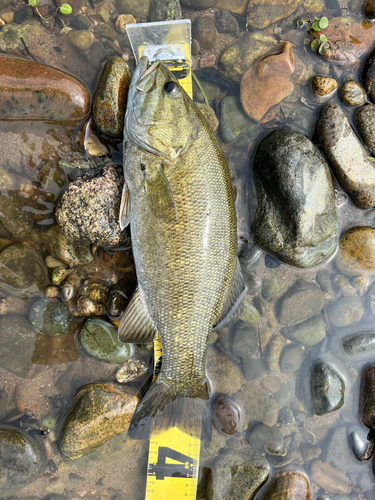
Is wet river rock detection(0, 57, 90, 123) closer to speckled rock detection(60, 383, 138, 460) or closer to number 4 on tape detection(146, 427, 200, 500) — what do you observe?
→ speckled rock detection(60, 383, 138, 460)

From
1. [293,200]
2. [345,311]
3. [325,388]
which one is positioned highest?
[293,200]

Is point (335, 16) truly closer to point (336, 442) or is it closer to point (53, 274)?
point (53, 274)

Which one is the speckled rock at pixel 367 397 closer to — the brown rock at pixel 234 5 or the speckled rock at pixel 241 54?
the speckled rock at pixel 241 54

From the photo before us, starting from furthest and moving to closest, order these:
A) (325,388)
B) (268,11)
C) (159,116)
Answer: (268,11) → (325,388) → (159,116)

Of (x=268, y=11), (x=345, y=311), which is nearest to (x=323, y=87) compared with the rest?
(x=268, y=11)

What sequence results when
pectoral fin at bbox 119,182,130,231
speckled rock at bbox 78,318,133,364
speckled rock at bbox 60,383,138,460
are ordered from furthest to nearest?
1. speckled rock at bbox 78,318,133,364
2. speckled rock at bbox 60,383,138,460
3. pectoral fin at bbox 119,182,130,231

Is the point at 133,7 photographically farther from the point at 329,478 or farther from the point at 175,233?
the point at 329,478

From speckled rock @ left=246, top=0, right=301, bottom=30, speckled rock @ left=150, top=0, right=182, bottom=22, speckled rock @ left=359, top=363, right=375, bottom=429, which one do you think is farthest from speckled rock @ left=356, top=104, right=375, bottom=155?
speckled rock @ left=359, top=363, right=375, bottom=429
